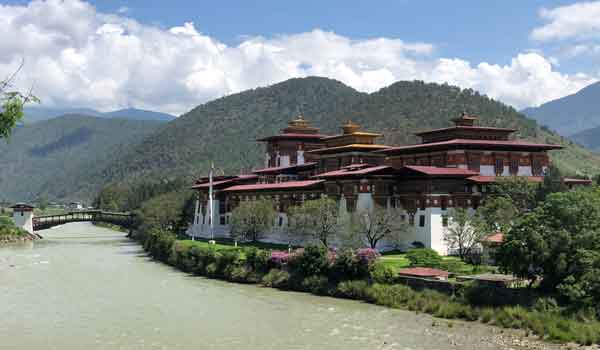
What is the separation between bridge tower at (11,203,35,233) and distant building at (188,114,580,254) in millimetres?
40446

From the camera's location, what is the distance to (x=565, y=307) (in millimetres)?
33188

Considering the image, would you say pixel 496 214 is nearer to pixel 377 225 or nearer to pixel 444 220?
pixel 444 220

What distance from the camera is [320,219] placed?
56.2m

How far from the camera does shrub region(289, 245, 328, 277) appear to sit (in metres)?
45.9

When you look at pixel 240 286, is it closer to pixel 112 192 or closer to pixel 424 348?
pixel 424 348

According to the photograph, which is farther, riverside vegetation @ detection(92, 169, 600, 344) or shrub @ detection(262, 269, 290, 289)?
shrub @ detection(262, 269, 290, 289)

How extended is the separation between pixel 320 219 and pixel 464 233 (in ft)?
38.2

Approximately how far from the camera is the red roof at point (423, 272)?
132ft

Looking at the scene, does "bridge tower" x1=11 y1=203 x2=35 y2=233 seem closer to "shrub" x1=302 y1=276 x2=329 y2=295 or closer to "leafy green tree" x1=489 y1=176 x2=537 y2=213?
"shrub" x1=302 y1=276 x2=329 y2=295

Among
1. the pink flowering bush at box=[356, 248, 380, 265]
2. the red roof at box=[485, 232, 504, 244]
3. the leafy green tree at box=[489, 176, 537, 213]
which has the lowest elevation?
the pink flowering bush at box=[356, 248, 380, 265]

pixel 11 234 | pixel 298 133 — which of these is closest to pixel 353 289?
pixel 298 133

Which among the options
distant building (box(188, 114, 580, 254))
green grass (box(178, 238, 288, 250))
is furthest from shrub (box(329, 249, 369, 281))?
green grass (box(178, 238, 288, 250))

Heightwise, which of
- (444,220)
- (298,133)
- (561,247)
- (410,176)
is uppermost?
(298,133)

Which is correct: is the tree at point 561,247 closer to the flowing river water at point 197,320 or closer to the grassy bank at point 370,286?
the grassy bank at point 370,286
